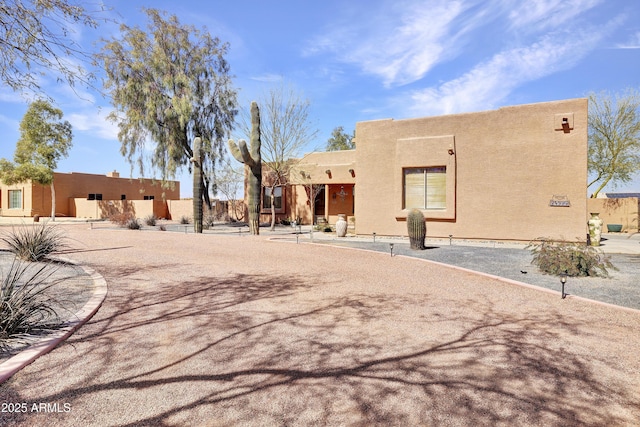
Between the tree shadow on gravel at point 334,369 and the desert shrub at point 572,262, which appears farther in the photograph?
the desert shrub at point 572,262

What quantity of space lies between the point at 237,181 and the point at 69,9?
26731 mm

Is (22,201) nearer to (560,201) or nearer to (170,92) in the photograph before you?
(170,92)

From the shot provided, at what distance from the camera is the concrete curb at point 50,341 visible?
131 inches

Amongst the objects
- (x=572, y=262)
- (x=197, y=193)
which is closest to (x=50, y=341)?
(x=572, y=262)

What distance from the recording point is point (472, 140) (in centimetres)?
1527

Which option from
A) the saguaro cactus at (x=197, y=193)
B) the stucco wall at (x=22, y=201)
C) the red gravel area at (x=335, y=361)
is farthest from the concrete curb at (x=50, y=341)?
the stucco wall at (x=22, y=201)

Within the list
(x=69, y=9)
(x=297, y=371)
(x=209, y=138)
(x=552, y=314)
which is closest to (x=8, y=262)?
(x=69, y=9)

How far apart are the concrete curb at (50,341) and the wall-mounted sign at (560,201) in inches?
593

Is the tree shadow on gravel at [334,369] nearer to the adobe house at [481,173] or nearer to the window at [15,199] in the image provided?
the adobe house at [481,173]

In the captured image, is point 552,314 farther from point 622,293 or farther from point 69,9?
point 69,9

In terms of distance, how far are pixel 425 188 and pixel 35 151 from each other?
114 ft

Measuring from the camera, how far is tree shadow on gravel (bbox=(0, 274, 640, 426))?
2.79m

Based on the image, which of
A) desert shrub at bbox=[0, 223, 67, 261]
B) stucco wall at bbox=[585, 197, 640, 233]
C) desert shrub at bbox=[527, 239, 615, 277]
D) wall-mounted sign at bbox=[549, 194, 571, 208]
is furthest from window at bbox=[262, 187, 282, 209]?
stucco wall at bbox=[585, 197, 640, 233]

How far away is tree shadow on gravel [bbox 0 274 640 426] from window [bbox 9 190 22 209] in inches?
1716
